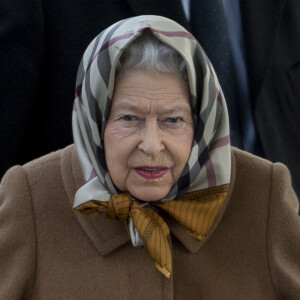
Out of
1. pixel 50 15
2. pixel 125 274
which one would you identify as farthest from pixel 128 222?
pixel 50 15

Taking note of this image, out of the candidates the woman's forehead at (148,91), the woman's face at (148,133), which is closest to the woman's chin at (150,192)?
the woman's face at (148,133)

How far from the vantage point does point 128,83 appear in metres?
2.06

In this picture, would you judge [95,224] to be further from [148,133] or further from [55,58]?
[55,58]

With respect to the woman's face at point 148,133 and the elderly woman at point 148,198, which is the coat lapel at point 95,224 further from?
the woman's face at point 148,133

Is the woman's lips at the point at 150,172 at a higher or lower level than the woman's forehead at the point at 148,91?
lower

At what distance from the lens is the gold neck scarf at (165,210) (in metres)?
2.12

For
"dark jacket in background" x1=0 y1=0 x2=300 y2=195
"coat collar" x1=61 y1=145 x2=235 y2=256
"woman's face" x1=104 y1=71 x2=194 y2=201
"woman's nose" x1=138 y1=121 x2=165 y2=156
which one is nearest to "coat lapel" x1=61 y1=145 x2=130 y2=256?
"coat collar" x1=61 y1=145 x2=235 y2=256

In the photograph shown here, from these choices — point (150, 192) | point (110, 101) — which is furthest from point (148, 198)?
point (110, 101)

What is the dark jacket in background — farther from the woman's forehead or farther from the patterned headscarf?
the woman's forehead

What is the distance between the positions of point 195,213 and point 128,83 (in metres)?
0.43

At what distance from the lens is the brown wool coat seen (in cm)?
219

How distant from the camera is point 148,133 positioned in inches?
80.7

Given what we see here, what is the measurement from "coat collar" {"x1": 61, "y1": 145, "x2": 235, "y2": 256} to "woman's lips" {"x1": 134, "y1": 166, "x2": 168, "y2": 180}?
0.77 feet

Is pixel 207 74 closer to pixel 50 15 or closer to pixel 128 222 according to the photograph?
pixel 128 222
